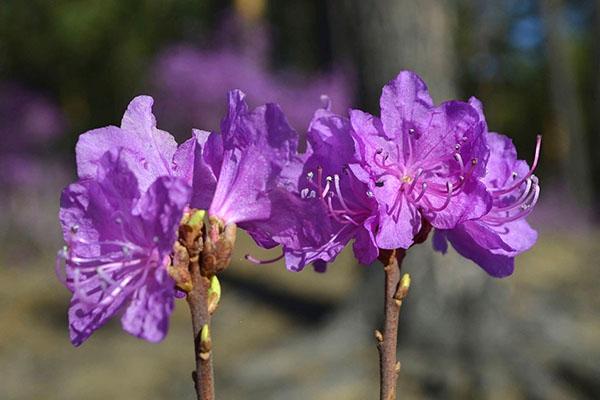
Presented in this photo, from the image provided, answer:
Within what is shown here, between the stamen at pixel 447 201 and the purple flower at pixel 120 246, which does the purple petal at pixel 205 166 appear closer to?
the purple flower at pixel 120 246

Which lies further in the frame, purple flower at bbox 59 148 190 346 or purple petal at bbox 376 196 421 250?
purple petal at bbox 376 196 421 250

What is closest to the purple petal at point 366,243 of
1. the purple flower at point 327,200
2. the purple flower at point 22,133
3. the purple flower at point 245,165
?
the purple flower at point 327,200

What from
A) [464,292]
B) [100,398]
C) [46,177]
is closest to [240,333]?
[100,398]

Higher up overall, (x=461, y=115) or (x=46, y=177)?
(x=461, y=115)

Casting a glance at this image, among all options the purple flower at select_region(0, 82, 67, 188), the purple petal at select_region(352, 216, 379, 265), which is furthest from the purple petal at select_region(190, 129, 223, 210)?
the purple flower at select_region(0, 82, 67, 188)

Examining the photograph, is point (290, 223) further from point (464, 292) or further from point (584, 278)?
point (584, 278)

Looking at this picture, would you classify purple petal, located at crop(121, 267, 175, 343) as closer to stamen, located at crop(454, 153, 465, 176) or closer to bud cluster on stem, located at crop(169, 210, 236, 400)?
bud cluster on stem, located at crop(169, 210, 236, 400)

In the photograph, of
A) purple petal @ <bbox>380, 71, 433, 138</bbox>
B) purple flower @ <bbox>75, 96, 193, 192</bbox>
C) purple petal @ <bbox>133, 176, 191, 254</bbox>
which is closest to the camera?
purple petal @ <bbox>133, 176, 191, 254</bbox>

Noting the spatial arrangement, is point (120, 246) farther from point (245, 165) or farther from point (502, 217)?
point (502, 217)
